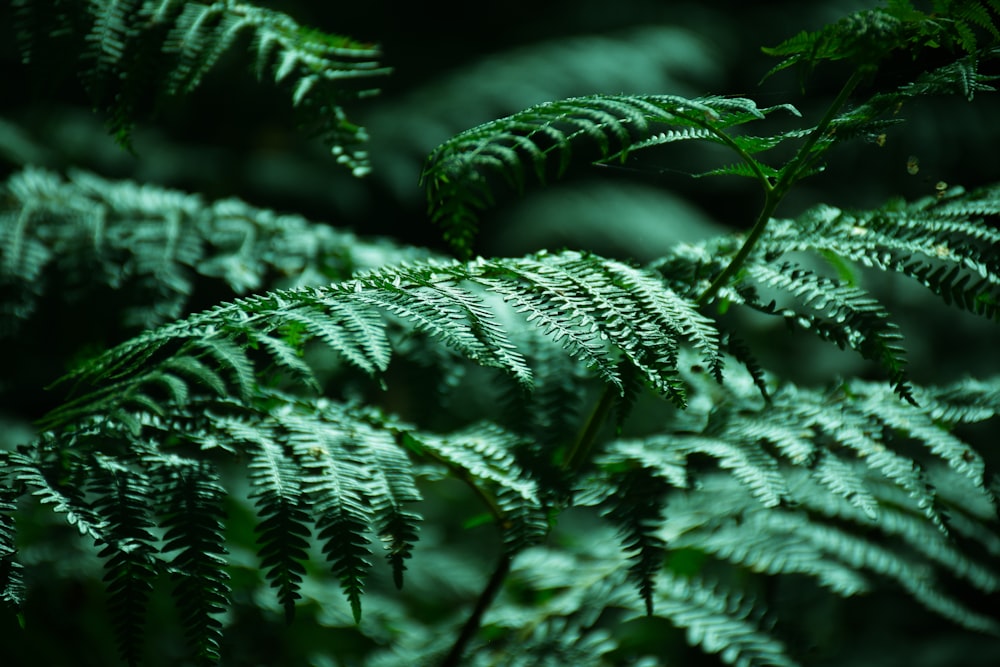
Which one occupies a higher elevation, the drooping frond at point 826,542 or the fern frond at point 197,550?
the fern frond at point 197,550

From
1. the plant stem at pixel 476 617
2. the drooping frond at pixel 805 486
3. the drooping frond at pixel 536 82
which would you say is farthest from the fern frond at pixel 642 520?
the drooping frond at pixel 536 82

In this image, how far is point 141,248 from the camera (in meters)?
1.14

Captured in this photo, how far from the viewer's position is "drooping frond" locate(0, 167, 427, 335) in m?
1.08

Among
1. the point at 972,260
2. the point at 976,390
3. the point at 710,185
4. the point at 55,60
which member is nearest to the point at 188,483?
the point at 55,60

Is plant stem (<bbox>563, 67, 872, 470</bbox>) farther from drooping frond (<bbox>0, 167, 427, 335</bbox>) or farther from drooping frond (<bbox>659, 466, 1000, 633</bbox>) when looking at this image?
drooping frond (<bbox>0, 167, 427, 335</bbox>)

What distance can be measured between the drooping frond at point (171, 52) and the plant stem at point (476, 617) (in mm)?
490

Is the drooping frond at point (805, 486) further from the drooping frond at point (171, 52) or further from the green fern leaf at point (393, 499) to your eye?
the drooping frond at point (171, 52)

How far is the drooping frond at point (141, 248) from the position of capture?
1084 mm

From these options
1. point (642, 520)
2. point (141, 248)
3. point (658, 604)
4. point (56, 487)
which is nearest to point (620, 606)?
point (658, 604)

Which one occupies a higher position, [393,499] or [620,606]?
[393,499]

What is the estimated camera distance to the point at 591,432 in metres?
0.81

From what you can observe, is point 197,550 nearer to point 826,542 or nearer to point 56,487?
point 56,487

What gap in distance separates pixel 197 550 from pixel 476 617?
41cm

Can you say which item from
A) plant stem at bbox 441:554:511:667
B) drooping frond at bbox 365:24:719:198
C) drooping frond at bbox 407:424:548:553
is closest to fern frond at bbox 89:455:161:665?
drooping frond at bbox 407:424:548:553
